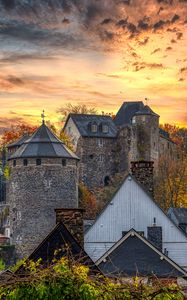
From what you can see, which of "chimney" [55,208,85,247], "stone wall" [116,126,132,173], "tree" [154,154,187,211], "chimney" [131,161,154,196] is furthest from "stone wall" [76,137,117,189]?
"chimney" [55,208,85,247]

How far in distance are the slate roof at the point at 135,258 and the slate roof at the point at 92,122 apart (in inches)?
2954

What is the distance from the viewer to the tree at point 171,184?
82312mm

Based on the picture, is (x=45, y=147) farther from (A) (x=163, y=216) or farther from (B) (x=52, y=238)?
(B) (x=52, y=238)

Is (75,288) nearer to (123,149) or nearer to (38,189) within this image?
(38,189)

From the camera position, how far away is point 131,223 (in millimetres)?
29375

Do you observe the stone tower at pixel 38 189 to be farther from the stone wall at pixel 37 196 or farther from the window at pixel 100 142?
the window at pixel 100 142

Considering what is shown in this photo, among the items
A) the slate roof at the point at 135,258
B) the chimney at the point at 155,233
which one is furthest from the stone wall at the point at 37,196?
the slate roof at the point at 135,258

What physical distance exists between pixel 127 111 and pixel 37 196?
41.2 metres

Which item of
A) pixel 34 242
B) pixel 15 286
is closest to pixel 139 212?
pixel 15 286

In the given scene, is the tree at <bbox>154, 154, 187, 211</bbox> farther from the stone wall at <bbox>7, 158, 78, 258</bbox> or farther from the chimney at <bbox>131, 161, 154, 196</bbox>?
the chimney at <bbox>131, 161, 154, 196</bbox>

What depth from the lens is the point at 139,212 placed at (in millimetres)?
29188

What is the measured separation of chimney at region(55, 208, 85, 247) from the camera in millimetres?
18984

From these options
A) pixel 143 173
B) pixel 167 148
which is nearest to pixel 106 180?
pixel 167 148

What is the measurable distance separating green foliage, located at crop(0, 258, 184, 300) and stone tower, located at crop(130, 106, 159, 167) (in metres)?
88.4
